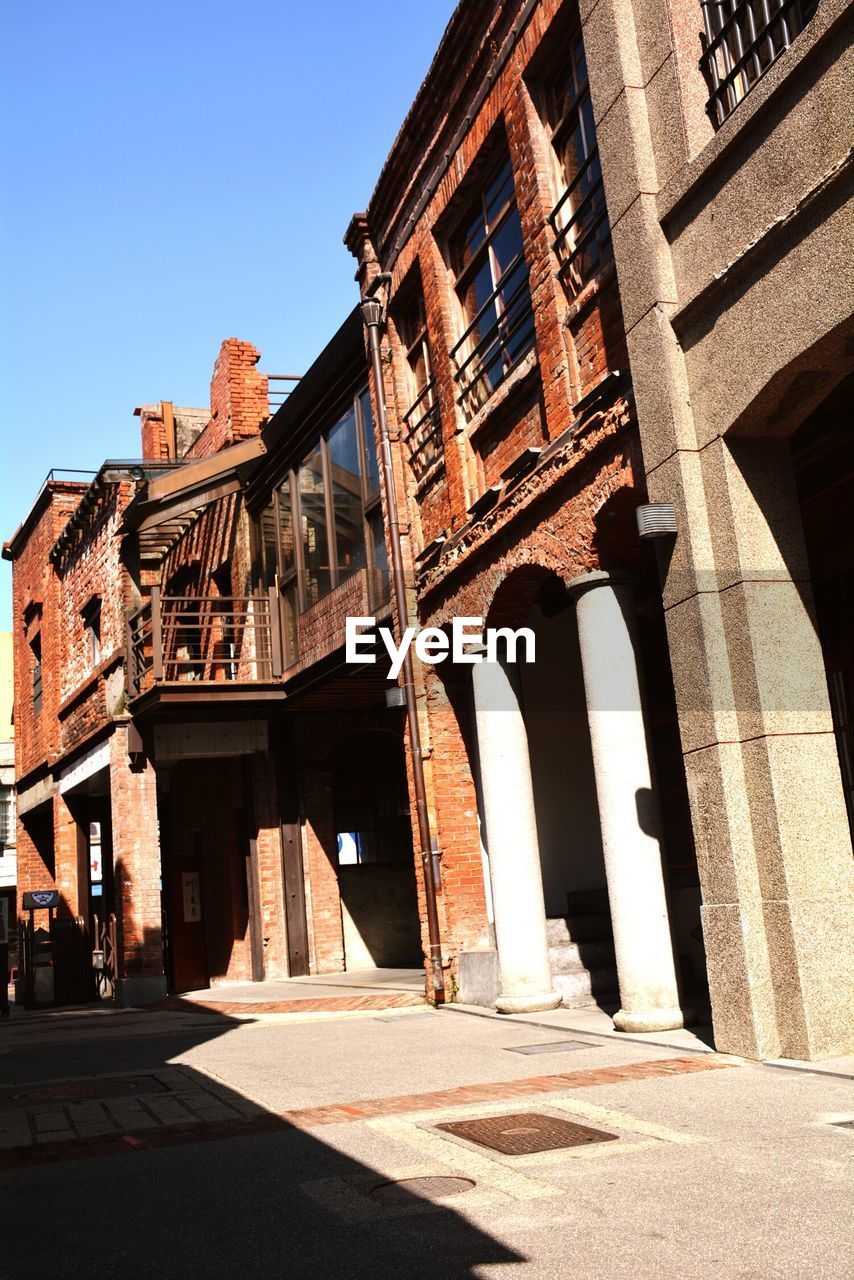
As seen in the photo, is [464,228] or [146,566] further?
[146,566]

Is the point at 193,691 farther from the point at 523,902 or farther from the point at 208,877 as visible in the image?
the point at 523,902

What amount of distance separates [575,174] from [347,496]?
6.25 m

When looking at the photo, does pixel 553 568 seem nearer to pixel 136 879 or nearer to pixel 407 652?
pixel 407 652

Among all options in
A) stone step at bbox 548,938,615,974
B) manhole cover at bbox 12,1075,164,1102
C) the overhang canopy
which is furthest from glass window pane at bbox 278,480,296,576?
manhole cover at bbox 12,1075,164,1102

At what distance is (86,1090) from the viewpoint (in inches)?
322

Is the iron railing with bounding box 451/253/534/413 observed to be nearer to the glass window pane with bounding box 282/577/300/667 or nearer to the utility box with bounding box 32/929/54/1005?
the glass window pane with bounding box 282/577/300/667

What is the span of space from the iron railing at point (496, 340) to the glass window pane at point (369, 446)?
2869 millimetres

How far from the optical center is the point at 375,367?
522 inches

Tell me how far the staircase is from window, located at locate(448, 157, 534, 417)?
4.96m

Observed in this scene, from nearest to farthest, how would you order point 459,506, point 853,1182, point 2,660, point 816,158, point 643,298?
1. point 853,1182
2. point 816,158
3. point 643,298
4. point 459,506
5. point 2,660

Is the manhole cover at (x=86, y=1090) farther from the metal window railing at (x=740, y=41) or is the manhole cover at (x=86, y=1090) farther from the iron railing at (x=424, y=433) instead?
the metal window railing at (x=740, y=41)

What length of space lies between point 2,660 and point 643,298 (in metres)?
44.7

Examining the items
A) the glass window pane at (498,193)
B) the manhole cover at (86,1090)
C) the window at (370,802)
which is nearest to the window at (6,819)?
the window at (370,802)

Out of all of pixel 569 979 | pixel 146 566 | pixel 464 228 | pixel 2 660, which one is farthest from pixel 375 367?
pixel 2 660
